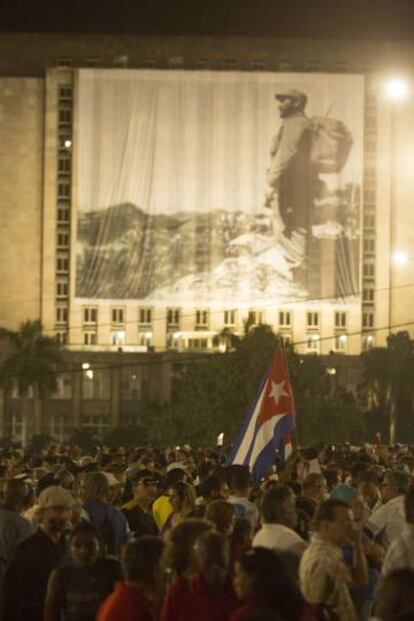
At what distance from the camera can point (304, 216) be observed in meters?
126

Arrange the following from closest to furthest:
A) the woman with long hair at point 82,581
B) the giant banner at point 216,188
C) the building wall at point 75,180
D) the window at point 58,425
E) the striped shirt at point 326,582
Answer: the striped shirt at point 326,582 → the woman with long hair at point 82,581 → the window at point 58,425 → the giant banner at point 216,188 → the building wall at point 75,180

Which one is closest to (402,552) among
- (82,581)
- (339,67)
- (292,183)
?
(82,581)

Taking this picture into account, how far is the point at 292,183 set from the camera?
127375mm

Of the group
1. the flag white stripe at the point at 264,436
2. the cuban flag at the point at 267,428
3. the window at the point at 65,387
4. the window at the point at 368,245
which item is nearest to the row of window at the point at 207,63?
the window at the point at 368,245

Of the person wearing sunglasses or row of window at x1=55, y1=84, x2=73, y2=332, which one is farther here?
row of window at x1=55, y1=84, x2=73, y2=332

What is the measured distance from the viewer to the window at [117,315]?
416ft

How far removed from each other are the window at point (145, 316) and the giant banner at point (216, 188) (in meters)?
1.08

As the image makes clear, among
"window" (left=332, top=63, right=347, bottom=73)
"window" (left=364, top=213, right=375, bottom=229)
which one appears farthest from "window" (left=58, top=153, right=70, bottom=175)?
"window" (left=364, top=213, right=375, bottom=229)

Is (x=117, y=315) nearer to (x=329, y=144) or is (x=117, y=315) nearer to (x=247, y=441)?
(x=329, y=144)

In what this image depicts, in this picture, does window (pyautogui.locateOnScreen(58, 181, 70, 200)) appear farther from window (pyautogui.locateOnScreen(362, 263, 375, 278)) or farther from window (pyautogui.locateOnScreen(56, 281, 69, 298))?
window (pyautogui.locateOnScreen(362, 263, 375, 278))

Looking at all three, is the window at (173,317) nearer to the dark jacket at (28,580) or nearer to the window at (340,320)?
the window at (340,320)

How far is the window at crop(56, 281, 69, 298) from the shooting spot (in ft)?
429

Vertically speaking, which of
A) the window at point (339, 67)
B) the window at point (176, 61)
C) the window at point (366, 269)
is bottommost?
the window at point (366, 269)

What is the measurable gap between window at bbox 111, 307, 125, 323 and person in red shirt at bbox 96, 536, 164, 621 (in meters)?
118
